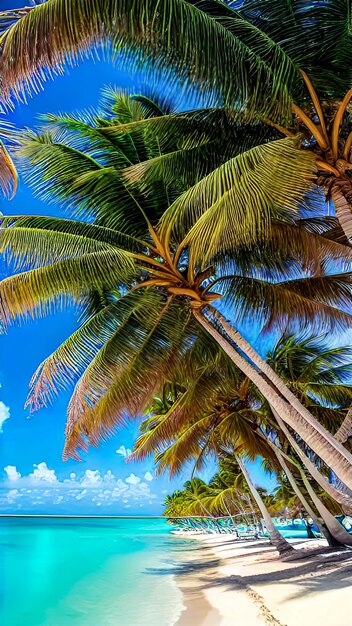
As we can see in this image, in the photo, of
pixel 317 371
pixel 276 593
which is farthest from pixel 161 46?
pixel 317 371

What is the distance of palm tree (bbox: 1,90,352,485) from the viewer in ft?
11.8

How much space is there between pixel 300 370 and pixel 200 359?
8.77 feet

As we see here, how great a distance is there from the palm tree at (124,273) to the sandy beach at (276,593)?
4.64 feet

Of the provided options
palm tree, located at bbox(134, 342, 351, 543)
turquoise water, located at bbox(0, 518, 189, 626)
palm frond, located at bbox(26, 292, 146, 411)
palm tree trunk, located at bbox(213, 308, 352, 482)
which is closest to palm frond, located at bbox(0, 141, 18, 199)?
palm frond, located at bbox(26, 292, 146, 411)

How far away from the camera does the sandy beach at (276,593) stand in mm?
3750

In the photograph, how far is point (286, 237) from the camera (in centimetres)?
400

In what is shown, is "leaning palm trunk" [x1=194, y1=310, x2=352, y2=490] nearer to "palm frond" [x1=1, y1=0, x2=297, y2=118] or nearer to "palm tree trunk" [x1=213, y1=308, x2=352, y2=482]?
"palm tree trunk" [x1=213, y1=308, x2=352, y2=482]

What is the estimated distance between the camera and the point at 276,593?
4.60 m

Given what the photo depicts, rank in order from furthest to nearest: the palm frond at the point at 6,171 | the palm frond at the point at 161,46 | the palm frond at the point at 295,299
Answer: the palm frond at the point at 295,299, the palm frond at the point at 161,46, the palm frond at the point at 6,171

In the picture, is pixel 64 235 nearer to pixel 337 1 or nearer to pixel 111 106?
pixel 111 106

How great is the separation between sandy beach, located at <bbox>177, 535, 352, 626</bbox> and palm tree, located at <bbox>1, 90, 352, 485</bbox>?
141 centimetres

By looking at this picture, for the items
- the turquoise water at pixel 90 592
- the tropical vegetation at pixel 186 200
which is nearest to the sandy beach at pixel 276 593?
the turquoise water at pixel 90 592

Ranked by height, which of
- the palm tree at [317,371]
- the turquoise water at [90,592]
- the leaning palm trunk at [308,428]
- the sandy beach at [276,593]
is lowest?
the turquoise water at [90,592]

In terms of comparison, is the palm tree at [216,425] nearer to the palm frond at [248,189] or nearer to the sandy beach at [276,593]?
the sandy beach at [276,593]
